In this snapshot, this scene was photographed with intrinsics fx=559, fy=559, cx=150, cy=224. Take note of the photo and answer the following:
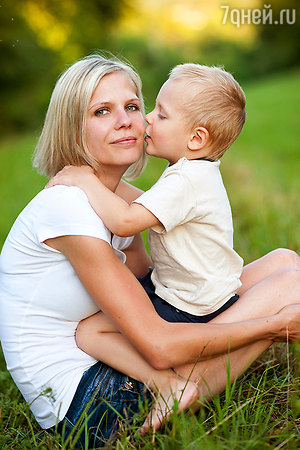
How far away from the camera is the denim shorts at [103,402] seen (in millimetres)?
2250

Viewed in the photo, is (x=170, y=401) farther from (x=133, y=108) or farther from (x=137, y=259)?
(x=133, y=108)

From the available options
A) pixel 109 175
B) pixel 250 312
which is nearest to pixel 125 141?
pixel 109 175

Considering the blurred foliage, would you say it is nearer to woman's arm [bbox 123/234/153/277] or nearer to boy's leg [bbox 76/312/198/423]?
woman's arm [bbox 123/234/153/277]

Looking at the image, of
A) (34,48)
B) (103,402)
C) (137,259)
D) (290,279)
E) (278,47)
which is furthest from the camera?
(278,47)

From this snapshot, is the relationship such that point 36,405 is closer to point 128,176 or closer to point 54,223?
point 54,223

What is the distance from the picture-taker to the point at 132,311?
2137 mm

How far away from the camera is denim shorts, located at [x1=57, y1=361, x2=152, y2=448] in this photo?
2250 millimetres

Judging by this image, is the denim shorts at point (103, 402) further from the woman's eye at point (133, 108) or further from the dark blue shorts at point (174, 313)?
the woman's eye at point (133, 108)

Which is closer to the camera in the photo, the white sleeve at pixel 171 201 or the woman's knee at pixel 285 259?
the white sleeve at pixel 171 201

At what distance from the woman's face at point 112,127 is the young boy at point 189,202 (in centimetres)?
9

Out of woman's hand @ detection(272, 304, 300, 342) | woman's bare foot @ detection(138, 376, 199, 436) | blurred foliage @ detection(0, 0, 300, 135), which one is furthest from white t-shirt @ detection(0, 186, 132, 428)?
blurred foliage @ detection(0, 0, 300, 135)

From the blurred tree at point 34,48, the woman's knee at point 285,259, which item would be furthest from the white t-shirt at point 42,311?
the blurred tree at point 34,48

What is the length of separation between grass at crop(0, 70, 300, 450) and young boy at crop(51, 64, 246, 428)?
0.27 m

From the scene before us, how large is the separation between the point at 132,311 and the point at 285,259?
100cm
